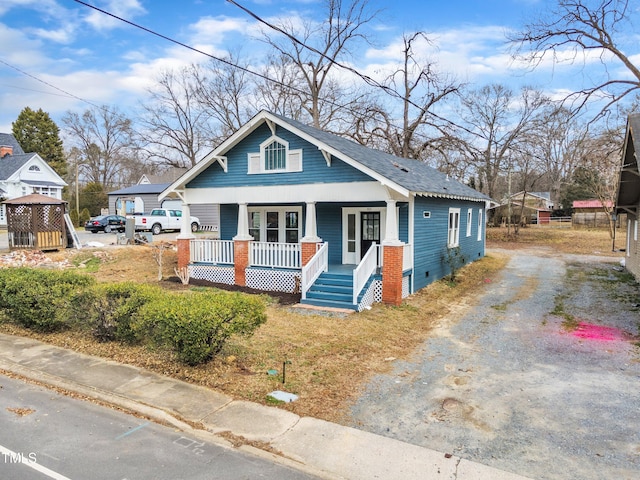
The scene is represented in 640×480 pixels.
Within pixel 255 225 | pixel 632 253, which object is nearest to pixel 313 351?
pixel 255 225

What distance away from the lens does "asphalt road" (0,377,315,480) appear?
4219mm

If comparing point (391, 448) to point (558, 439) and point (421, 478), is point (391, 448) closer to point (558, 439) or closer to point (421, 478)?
point (421, 478)

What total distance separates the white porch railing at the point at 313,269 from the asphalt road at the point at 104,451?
7.02 metres

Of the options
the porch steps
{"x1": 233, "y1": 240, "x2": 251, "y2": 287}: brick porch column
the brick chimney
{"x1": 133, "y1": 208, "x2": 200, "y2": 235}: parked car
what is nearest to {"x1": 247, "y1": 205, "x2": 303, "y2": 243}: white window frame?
{"x1": 233, "y1": 240, "x2": 251, "y2": 287}: brick porch column

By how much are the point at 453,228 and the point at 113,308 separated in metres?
13.6

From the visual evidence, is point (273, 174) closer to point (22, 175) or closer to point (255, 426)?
point (255, 426)

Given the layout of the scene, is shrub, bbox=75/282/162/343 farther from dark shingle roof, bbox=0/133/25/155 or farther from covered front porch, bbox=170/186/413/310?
dark shingle roof, bbox=0/133/25/155

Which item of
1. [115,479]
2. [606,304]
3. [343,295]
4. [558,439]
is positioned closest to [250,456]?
[115,479]

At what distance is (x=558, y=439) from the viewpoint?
16.4ft

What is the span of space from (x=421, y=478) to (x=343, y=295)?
765cm

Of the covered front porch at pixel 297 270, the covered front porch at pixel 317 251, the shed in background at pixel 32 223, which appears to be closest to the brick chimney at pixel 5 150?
the shed in background at pixel 32 223

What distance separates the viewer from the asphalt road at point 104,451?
166 inches

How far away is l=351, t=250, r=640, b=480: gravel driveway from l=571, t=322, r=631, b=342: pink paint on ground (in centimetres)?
2

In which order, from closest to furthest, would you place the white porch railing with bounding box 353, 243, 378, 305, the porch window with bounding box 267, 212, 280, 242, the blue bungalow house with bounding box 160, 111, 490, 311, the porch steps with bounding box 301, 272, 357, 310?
the white porch railing with bounding box 353, 243, 378, 305
the porch steps with bounding box 301, 272, 357, 310
the blue bungalow house with bounding box 160, 111, 490, 311
the porch window with bounding box 267, 212, 280, 242
